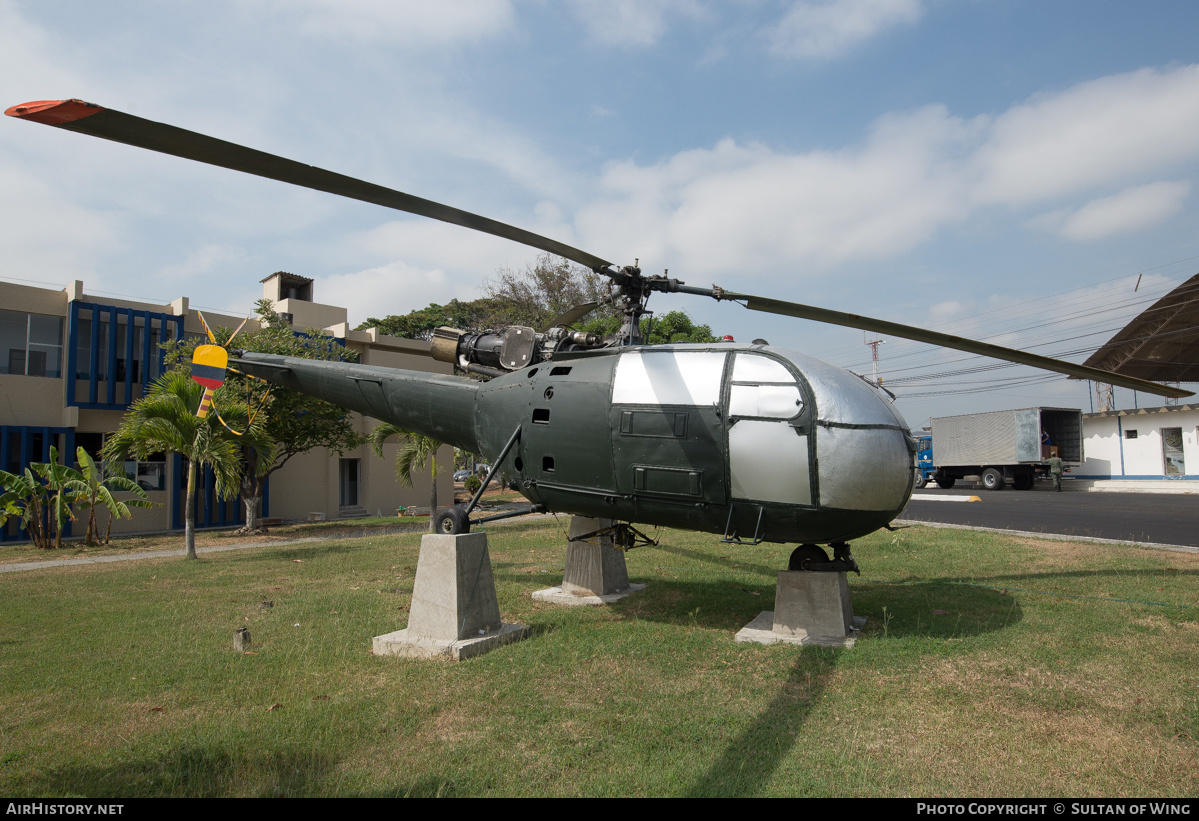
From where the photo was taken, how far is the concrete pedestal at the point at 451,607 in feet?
22.7

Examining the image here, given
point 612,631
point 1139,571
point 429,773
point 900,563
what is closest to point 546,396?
point 612,631

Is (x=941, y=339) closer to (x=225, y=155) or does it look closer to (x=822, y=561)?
(x=822, y=561)

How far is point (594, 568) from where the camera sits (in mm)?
9336

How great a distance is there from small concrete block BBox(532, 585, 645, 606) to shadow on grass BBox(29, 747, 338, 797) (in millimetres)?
4815

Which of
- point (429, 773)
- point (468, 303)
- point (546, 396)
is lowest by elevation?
point (429, 773)

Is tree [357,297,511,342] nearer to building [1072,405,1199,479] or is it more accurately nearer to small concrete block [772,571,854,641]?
building [1072,405,1199,479]

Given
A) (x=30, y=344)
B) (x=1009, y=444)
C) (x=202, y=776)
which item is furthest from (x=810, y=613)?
(x=1009, y=444)

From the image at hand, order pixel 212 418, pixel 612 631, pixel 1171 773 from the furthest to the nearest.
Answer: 1. pixel 212 418
2. pixel 612 631
3. pixel 1171 773

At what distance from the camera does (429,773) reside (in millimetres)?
4305

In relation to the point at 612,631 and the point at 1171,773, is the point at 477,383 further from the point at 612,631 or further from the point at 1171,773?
the point at 1171,773

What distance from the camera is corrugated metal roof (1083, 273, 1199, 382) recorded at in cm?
2658

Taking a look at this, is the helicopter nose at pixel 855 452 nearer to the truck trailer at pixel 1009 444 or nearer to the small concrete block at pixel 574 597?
the small concrete block at pixel 574 597

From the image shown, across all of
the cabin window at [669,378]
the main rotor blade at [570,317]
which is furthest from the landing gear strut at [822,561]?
the main rotor blade at [570,317]
